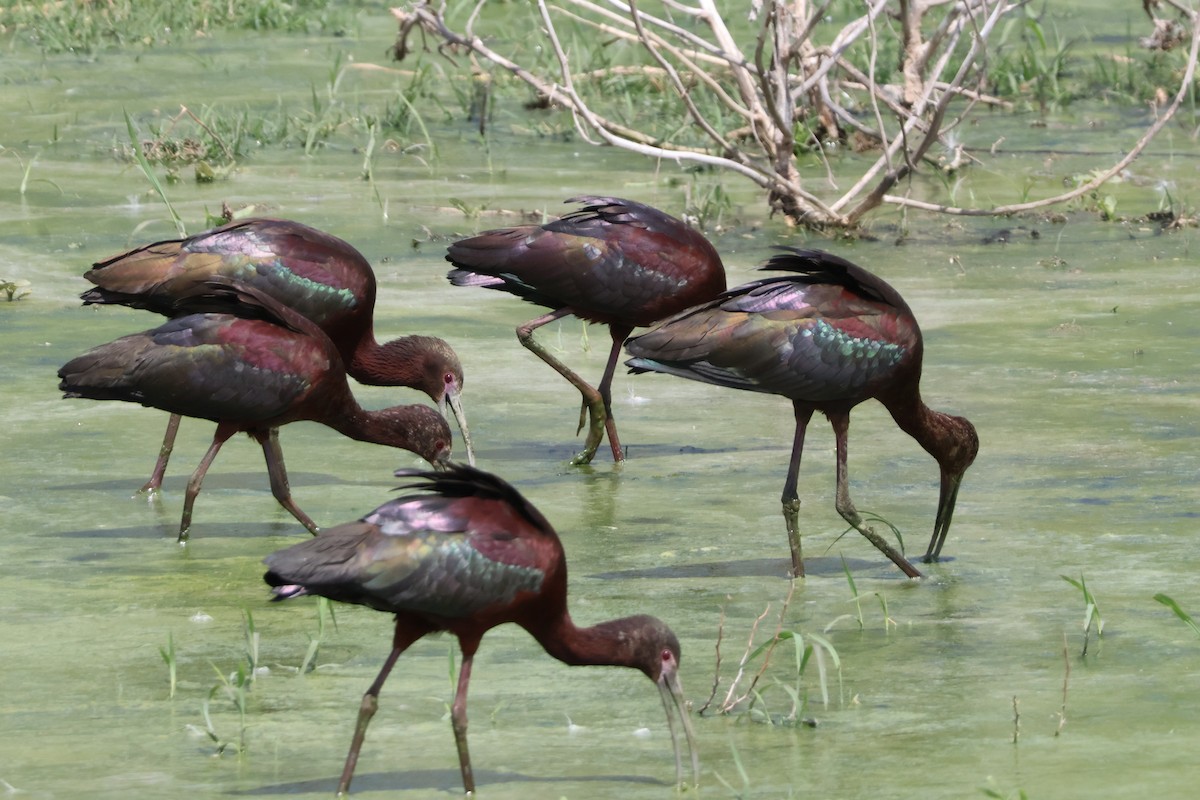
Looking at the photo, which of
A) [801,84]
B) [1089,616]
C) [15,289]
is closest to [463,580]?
[1089,616]

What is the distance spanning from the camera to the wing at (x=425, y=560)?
4.61 m

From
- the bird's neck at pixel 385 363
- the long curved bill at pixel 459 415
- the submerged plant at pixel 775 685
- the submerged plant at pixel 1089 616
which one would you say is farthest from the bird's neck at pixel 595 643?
the bird's neck at pixel 385 363

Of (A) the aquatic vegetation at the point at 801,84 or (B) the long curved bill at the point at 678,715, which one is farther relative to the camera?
(A) the aquatic vegetation at the point at 801,84

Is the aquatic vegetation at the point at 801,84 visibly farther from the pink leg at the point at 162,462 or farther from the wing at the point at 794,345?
A: the pink leg at the point at 162,462

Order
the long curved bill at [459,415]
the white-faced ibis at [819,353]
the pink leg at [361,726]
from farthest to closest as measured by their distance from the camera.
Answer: the long curved bill at [459,415] → the white-faced ibis at [819,353] → the pink leg at [361,726]

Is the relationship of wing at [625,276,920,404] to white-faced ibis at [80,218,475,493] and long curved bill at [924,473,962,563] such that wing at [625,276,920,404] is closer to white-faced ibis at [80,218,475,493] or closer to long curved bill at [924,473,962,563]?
long curved bill at [924,473,962,563]

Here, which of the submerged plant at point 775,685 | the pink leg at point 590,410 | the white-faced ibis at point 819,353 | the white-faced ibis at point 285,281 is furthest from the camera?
the pink leg at point 590,410

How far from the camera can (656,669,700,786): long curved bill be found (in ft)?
15.0

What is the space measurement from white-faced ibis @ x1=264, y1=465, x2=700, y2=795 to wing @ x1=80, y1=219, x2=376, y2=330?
9.66 feet

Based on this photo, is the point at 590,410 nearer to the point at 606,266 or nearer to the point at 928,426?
the point at 606,266

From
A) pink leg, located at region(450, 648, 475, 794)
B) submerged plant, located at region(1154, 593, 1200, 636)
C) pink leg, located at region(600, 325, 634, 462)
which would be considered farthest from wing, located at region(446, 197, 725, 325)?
pink leg, located at region(450, 648, 475, 794)

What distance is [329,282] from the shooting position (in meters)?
7.78

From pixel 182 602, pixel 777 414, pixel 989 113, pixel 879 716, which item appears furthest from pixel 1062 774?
pixel 989 113

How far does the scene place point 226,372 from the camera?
22.3 feet
